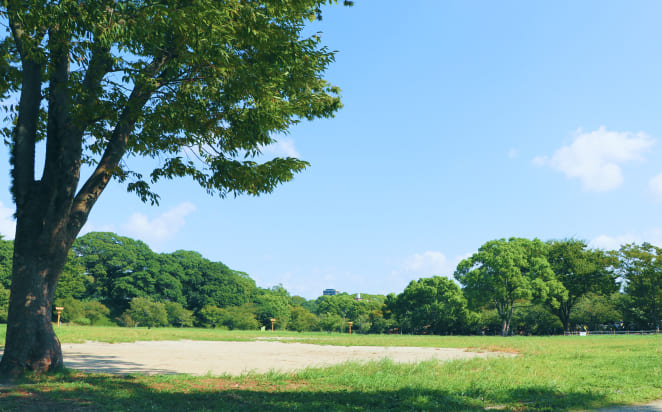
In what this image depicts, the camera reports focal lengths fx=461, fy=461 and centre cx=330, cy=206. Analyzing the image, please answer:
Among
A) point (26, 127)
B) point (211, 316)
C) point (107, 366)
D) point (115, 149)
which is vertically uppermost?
point (26, 127)

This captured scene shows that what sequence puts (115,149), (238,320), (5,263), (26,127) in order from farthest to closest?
(238,320)
(5,263)
(115,149)
(26,127)

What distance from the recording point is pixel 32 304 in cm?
891

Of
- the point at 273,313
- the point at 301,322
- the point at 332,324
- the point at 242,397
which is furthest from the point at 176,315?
the point at 242,397

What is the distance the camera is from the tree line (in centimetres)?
5656

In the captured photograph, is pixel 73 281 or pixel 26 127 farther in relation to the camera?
pixel 73 281

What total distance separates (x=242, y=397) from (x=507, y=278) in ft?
173

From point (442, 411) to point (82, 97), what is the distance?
8.99 metres

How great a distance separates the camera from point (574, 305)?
60.0 metres

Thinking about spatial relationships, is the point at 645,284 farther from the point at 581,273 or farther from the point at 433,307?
the point at 433,307

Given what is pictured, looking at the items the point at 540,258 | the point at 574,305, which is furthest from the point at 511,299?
the point at 574,305

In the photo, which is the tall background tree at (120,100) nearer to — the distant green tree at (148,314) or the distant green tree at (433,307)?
the distant green tree at (148,314)

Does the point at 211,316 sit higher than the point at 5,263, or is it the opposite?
the point at 5,263

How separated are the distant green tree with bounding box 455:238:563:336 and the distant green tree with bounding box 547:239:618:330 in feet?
14.6

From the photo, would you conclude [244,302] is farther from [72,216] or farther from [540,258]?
[72,216]
